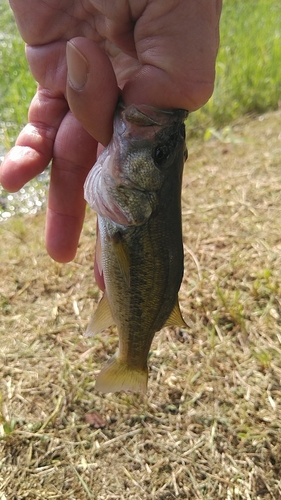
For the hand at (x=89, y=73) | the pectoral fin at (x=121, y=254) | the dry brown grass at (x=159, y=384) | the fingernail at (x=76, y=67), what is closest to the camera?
the fingernail at (x=76, y=67)

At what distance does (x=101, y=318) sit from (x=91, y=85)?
1.06 metres

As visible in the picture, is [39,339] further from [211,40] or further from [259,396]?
[211,40]

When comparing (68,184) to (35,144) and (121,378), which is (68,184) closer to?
(35,144)

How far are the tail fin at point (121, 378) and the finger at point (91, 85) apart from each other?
1060 millimetres

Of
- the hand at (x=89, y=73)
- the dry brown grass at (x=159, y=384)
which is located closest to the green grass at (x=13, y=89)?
the dry brown grass at (x=159, y=384)

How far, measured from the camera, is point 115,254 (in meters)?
1.92

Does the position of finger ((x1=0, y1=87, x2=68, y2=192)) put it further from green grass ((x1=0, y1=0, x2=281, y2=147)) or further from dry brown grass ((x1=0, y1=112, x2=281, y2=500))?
green grass ((x1=0, y1=0, x2=281, y2=147))

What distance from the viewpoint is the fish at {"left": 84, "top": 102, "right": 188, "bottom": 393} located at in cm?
182

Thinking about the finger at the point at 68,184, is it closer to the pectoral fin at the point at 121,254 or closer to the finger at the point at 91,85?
the finger at the point at 91,85

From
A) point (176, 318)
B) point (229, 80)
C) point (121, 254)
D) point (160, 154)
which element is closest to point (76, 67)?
point (160, 154)

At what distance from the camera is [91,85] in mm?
1711

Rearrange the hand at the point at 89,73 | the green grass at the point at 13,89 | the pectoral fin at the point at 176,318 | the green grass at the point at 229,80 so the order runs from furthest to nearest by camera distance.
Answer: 1. the green grass at the point at 229,80
2. the green grass at the point at 13,89
3. the pectoral fin at the point at 176,318
4. the hand at the point at 89,73

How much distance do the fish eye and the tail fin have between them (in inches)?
36.2

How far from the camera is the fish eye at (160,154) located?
1834 mm
